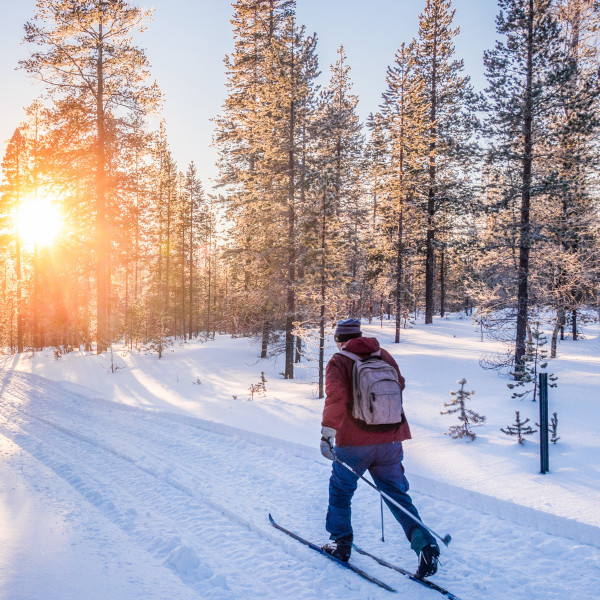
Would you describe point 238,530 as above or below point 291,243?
below

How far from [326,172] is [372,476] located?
37.7 ft

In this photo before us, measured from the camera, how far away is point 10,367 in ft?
68.9

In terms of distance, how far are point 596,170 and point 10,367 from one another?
3024 centimetres

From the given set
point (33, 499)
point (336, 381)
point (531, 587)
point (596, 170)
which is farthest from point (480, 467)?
point (596, 170)

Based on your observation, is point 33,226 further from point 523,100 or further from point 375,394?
point 375,394

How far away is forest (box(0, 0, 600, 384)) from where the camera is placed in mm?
14891

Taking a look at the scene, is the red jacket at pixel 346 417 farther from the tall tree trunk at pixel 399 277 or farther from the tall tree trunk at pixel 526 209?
the tall tree trunk at pixel 399 277

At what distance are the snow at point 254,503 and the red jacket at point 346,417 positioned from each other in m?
1.23

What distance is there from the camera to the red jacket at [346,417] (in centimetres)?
407

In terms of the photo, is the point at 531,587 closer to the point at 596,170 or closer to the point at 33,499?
the point at 33,499

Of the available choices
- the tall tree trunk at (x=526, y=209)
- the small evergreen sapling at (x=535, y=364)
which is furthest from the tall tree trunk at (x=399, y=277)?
the small evergreen sapling at (x=535, y=364)

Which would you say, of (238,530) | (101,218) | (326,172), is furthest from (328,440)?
(101,218)

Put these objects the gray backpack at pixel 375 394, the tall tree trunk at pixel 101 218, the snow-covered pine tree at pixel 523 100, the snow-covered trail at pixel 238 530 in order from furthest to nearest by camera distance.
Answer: the tall tree trunk at pixel 101 218
the snow-covered pine tree at pixel 523 100
the gray backpack at pixel 375 394
the snow-covered trail at pixel 238 530

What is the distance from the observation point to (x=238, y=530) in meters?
4.72
